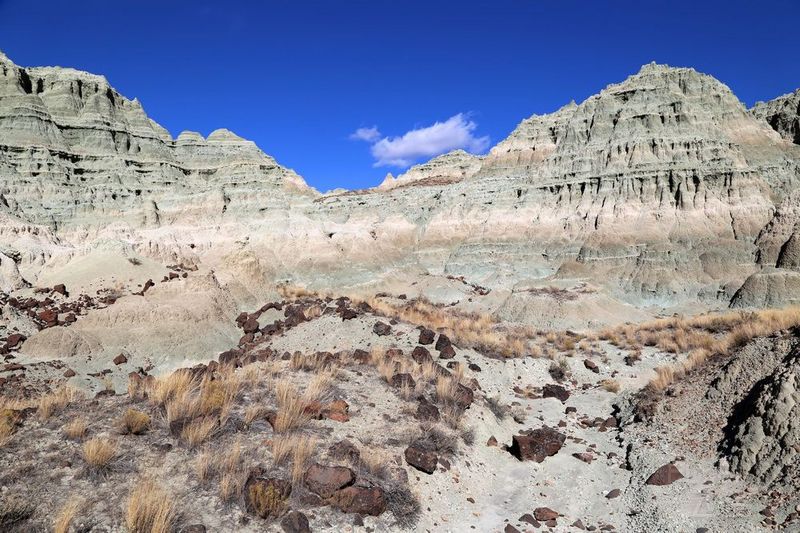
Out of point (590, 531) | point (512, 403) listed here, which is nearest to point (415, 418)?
point (590, 531)

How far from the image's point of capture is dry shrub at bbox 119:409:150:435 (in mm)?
5992

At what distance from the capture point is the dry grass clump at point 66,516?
4.12 meters

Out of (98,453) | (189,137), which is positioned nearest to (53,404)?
(98,453)

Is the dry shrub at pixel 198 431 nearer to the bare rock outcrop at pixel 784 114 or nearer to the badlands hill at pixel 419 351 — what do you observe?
the badlands hill at pixel 419 351

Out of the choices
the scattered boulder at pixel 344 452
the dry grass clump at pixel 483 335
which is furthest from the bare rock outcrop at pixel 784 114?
the scattered boulder at pixel 344 452

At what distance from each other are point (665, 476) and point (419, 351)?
622 centimetres

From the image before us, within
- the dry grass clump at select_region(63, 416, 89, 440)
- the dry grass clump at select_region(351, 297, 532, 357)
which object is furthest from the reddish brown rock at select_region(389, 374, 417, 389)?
the dry grass clump at select_region(63, 416, 89, 440)

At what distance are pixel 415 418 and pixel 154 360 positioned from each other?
11.7m

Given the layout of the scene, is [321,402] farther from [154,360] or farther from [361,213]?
[361,213]

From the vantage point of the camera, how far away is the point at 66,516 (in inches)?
166

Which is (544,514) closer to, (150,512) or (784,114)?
(150,512)

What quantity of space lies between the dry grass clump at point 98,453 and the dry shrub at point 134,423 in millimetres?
559

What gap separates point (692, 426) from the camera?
25.6 feet

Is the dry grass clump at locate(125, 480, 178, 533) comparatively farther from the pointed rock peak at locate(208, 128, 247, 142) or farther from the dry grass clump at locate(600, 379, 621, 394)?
the pointed rock peak at locate(208, 128, 247, 142)
